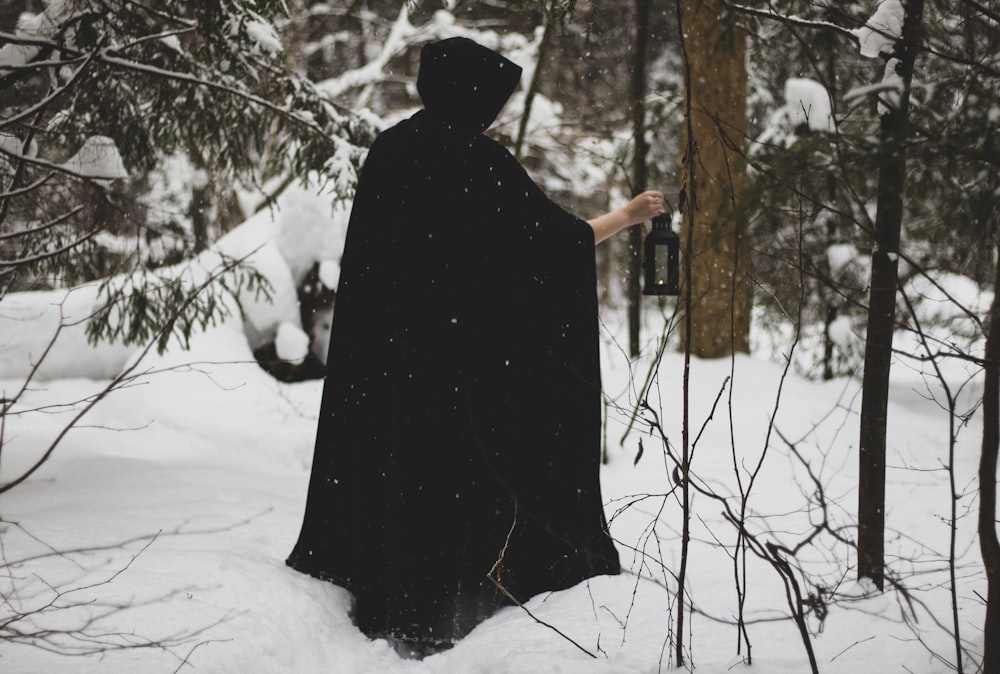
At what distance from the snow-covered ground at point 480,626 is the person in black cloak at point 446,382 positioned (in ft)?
0.60

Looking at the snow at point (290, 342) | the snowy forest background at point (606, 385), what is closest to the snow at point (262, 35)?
the snowy forest background at point (606, 385)

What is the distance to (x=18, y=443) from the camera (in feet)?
15.4

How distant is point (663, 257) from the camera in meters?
3.12

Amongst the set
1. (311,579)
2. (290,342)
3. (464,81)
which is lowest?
(311,579)

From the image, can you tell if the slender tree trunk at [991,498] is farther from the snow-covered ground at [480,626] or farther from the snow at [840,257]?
the snow at [840,257]

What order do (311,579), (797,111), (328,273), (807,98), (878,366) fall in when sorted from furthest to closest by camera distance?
(328,273)
(807,98)
(797,111)
(311,579)
(878,366)

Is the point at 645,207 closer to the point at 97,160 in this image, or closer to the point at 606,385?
the point at 97,160

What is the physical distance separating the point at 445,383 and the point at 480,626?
100cm

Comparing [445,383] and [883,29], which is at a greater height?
[883,29]

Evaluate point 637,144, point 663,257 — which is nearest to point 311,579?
point 663,257

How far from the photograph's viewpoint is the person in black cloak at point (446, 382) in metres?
2.86

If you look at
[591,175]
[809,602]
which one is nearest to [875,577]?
[809,602]

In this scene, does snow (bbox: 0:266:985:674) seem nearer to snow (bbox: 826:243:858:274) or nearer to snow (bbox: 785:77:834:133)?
snow (bbox: 826:243:858:274)

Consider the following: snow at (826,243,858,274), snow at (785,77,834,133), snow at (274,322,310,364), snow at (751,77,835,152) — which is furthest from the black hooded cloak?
snow at (826,243,858,274)
